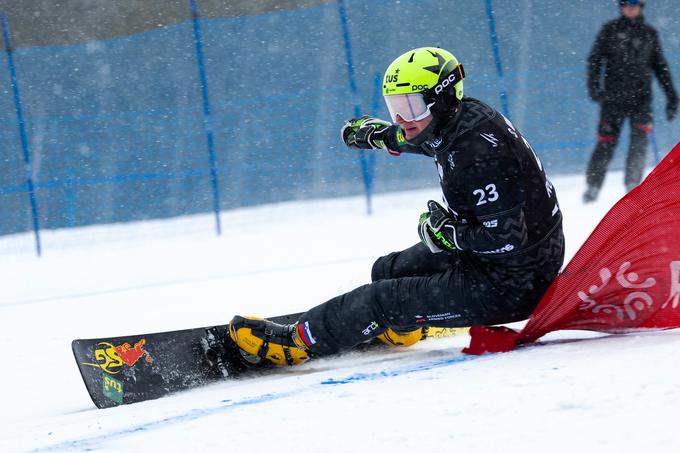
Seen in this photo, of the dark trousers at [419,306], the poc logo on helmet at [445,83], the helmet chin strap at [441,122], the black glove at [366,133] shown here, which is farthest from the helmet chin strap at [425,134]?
the black glove at [366,133]

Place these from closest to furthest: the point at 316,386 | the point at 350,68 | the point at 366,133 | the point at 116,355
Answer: the point at 316,386, the point at 116,355, the point at 366,133, the point at 350,68

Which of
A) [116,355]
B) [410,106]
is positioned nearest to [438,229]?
[410,106]

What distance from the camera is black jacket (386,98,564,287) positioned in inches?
138

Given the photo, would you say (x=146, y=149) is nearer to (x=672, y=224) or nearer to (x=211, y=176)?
(x=211, y=176)

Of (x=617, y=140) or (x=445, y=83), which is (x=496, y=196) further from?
(x=617, y=140)

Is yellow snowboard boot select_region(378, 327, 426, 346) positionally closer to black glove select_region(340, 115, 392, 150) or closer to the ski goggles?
black glove select_region(340, 115, 392, 150)

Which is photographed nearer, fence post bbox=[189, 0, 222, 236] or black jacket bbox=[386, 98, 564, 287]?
black jacket bbox=[386, 98, 564, 287]

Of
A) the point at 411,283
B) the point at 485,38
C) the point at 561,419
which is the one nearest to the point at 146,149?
the point at 485,38

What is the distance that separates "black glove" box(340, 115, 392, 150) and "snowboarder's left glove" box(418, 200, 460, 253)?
2.56 ft

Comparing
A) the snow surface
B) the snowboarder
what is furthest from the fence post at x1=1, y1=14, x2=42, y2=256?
the snowboarder

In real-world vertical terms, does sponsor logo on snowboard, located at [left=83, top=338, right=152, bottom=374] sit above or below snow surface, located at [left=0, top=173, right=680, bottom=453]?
above

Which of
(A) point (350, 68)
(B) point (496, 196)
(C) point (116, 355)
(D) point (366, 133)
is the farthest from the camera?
(A) point (350, 68)

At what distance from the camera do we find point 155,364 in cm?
398

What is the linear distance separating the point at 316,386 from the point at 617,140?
21.3 ft
